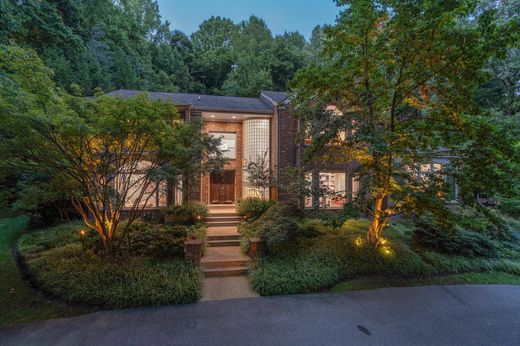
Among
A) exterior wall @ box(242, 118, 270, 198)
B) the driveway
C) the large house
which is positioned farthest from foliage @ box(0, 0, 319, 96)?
exterior wall @ box(242, 118, 270, 198)

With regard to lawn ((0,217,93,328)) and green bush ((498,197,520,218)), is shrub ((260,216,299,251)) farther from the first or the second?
green bush ((498,197,520,218))

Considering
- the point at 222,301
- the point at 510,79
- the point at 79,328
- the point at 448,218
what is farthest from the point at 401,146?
the point at 510,79

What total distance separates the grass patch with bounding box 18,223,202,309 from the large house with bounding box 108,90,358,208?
4.44m

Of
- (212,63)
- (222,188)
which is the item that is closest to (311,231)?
(222,188)

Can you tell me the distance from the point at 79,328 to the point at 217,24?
35.9 metres

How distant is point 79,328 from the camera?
162 inches

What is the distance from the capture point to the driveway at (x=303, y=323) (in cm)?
388

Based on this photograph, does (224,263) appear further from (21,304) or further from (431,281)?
(431,281)

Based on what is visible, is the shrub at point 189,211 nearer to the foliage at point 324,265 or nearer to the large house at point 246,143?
the large house at point 246,143

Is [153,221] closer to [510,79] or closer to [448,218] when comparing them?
[448,218]

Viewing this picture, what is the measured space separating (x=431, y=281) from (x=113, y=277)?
7841 mm

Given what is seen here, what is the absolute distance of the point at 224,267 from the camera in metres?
6.58

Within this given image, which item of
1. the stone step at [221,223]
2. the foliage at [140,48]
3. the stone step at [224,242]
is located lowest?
the stone step at [224,242]

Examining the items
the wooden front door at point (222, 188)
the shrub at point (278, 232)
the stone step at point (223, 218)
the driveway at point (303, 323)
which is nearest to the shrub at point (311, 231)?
the shrub at point (278, 232)
